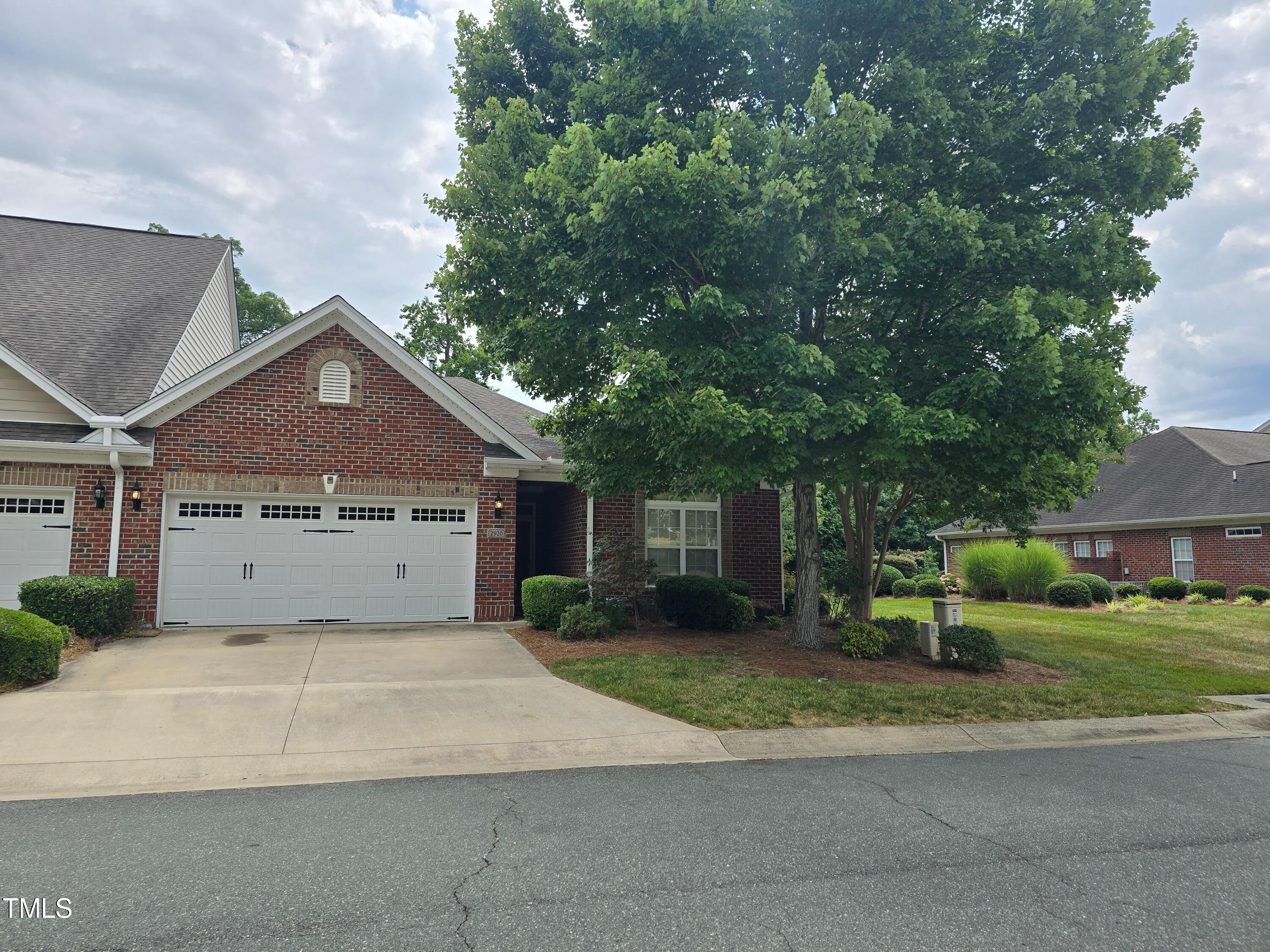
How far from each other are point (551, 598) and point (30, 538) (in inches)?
326

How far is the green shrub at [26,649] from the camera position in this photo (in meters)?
7.86

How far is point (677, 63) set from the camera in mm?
9758

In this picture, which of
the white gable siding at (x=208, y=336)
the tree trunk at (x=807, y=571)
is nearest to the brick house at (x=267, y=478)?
the white gable siding at (x=208, y=336)

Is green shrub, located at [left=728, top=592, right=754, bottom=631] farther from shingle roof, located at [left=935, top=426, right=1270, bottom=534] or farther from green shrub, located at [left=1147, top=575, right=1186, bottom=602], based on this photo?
green shrub, located at [left=1147, top=575, right=1186, bottom=602]

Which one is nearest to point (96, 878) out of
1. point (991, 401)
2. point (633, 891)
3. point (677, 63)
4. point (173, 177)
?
point (633, 891)

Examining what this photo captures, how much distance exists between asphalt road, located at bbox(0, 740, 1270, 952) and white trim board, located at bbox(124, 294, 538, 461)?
842cm

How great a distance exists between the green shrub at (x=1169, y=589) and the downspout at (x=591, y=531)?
18802mm

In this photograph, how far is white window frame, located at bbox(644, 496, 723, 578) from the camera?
15.1 metres

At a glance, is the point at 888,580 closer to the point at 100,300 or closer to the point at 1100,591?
the point at 1100,591

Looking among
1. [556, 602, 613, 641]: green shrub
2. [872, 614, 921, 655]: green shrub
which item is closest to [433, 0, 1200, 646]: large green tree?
[872, 614, 921, 655]: green shrub

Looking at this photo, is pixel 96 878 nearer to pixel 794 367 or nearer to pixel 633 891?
pixel 633 891

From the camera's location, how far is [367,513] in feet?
43.3

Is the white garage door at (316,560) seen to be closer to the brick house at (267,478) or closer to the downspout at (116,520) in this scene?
the brick house at (267,478)

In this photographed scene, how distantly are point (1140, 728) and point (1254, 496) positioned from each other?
2033 cm
